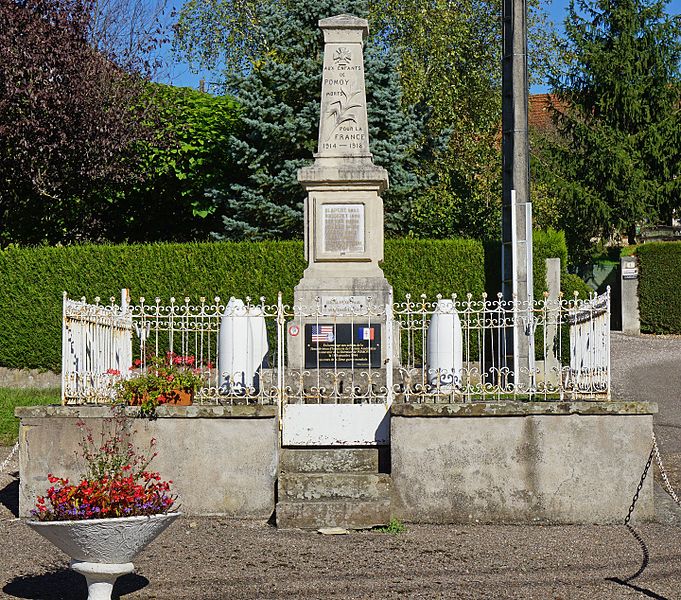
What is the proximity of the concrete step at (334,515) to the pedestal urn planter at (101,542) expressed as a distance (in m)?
2.56

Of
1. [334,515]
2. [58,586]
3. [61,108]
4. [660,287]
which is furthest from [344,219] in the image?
[660,287]

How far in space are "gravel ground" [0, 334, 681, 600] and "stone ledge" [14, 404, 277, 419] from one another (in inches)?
35.4

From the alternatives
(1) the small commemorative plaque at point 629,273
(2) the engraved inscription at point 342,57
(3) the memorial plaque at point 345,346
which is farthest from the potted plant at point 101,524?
(1) the small commemorative plaque at point 629,273

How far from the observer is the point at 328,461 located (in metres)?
8.93

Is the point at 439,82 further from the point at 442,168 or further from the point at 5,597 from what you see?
the point at 5,597

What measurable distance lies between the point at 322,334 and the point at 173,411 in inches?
77.3

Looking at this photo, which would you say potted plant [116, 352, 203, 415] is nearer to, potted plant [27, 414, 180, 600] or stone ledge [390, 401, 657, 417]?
stone ledge [390, 401, 657, 417]

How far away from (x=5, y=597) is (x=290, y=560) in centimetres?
198

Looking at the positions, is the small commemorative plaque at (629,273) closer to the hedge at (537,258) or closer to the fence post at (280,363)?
the hedge at (537,258)

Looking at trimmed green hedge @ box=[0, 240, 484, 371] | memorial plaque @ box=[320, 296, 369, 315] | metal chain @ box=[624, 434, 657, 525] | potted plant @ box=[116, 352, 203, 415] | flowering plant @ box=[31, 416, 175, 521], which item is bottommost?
metal chain @ box=[624, 434, 657, 525]

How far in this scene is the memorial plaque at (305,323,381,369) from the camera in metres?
10.0

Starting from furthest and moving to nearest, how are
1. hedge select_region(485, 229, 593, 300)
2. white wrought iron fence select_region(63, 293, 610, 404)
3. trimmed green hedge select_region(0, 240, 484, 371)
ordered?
1. hedge select_region(485, 229, 593, 300)
2. trimmed green hedge select_region(0, 240, 484, 371)
3. white wrought iron fence select_region(63, 293, 610, 404)

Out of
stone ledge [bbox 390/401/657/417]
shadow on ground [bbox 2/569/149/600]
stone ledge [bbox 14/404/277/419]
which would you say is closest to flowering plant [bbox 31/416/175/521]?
shadow on ground [bbox 2/569/149/600]

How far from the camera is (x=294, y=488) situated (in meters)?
8.58
